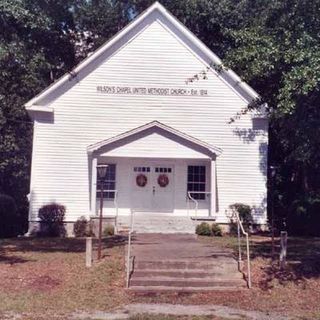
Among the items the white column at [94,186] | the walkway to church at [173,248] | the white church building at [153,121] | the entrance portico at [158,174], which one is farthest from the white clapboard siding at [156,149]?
the walkway to church at [173,248]

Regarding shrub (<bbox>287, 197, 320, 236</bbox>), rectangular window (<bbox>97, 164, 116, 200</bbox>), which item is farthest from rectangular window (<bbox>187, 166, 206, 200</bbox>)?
shrub (<bbox>287, 197, 320, 236</bbox>)

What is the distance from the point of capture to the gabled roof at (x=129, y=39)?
82.7 feet

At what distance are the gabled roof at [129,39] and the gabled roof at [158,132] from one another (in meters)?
2.82

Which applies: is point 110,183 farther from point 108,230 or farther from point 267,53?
point 267,53

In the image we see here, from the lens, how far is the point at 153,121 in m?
25.1


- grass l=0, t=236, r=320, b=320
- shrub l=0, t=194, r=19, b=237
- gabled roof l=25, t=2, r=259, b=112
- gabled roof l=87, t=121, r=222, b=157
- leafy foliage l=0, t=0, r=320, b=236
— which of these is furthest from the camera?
shrub l=0, t=194, r=19, b=237

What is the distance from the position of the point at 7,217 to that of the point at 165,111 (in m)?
8.19

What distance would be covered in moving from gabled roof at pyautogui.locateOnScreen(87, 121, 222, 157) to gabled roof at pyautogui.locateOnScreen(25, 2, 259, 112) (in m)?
2.82

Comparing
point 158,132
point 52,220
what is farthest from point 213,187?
point 52,220

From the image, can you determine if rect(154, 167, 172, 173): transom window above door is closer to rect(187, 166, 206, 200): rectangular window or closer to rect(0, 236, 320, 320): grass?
rect(187, 166, 206, 200): rectangular window

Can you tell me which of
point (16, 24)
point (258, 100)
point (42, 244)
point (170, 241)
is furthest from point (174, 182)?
point (16, 24)

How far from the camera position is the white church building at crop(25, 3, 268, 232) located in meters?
25.2

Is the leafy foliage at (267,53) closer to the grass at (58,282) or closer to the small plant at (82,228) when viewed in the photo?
the grass at (58,282)

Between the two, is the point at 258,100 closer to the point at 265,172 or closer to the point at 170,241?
the point at 170,241
